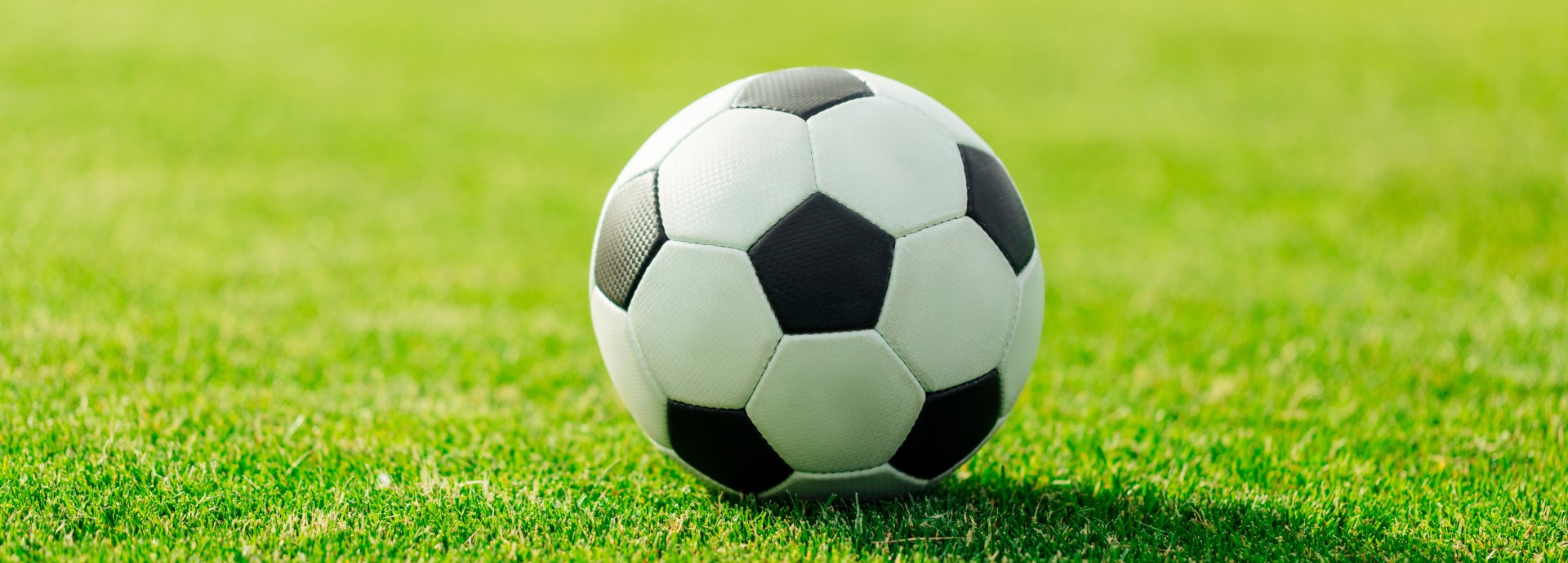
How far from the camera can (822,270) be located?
329 centimetres

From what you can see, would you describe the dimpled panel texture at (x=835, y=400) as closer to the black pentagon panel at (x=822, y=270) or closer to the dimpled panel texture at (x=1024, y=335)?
the black pentagon panel at (x=822, y=270)

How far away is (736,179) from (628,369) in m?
0.66

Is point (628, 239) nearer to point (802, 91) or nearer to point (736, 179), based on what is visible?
point (736, 179)

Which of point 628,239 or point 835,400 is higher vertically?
point 628,239

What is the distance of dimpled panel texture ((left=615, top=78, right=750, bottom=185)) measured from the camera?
3.64 m

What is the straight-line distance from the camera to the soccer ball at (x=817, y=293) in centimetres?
331

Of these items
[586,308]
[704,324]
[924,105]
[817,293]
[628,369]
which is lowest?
[586,308]

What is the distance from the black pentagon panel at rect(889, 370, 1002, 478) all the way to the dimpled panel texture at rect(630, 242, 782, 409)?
0.51 meters

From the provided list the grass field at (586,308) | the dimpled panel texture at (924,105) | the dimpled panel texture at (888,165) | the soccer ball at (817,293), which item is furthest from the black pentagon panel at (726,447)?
the dimpled panel texture at (924,105)

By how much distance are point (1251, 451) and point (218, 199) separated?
6909 mm

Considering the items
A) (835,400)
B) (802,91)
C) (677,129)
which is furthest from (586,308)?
(835,400)

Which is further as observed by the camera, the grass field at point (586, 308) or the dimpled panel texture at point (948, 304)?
the grass field at point (586, 308)

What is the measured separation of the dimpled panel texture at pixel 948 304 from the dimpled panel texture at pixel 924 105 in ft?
1.20

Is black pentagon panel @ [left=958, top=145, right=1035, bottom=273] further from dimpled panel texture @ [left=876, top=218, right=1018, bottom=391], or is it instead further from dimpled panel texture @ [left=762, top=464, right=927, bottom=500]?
dimpled panel texture @ [left=762, top=464, right=927, bottom=500]
